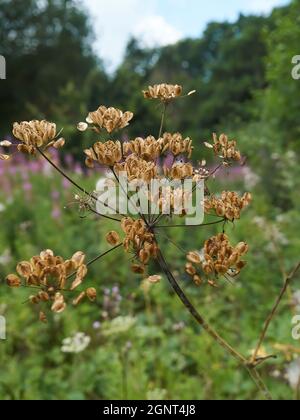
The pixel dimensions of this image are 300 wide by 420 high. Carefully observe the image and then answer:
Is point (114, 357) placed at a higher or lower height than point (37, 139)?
lower

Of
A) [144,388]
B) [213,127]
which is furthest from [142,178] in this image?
[213,127]

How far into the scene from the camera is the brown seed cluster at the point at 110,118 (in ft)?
2.89

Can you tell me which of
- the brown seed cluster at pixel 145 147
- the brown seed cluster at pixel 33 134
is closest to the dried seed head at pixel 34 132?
the brown seed cluster at pixel 33 134

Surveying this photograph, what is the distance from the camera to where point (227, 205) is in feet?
2.85

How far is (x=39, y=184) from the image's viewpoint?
6.04 m

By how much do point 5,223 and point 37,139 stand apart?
4.15 m

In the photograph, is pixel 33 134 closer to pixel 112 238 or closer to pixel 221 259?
pixel 112 238

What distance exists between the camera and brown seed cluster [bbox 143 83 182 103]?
0.95 metres

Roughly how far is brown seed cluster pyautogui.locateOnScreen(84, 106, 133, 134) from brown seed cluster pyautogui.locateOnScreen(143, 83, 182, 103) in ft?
0.27

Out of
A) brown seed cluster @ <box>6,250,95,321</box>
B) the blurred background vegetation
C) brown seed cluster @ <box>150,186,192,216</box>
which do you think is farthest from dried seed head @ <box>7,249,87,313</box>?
the blurred background vegetation

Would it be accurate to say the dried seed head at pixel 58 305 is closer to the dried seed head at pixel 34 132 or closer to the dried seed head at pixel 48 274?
the dried seed head at pixel 48 274

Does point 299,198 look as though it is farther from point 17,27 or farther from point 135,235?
point 17,27

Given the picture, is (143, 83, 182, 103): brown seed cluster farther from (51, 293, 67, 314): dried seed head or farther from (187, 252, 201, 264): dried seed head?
(51, 293, 67, 314): dried seed head

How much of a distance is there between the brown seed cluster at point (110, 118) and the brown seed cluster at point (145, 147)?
4cm
